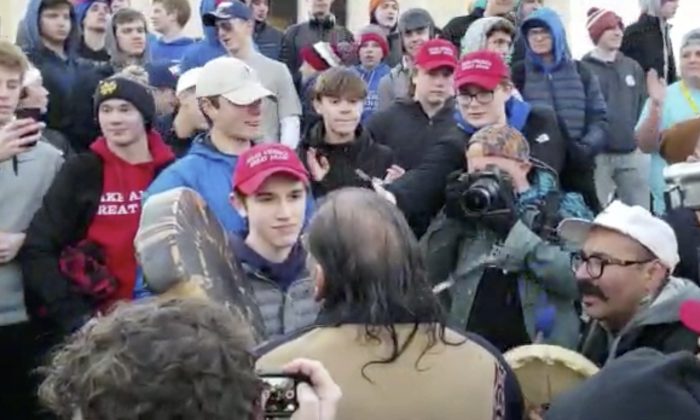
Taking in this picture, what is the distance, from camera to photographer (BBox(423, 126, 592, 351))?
4547mm

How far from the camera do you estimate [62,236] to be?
4879 mm

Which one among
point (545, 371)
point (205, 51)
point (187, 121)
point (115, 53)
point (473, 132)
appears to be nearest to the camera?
point (545, 371)

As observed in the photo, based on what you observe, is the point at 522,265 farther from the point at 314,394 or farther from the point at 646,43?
the point at 646,43

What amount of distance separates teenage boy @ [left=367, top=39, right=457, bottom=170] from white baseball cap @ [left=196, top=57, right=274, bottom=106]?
156 cm

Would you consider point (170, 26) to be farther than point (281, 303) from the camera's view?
Yes

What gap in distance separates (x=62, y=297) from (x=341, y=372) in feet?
7.08

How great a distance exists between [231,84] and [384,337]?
2.12 m

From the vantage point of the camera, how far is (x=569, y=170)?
19.1ft

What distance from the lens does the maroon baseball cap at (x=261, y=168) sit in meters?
3.98

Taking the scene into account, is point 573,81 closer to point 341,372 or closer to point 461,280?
point 461,280

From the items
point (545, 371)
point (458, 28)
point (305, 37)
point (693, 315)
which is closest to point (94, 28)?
point (305, 37)

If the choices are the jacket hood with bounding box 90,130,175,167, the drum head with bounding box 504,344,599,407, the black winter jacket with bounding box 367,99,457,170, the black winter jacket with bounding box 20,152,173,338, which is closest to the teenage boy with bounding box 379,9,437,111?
the black winter jacket with bounding box 367,99,457,170

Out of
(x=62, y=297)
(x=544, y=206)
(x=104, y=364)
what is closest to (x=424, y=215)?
(x=544, y=206)

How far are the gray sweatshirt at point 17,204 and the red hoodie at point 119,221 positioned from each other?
326 millimetres
